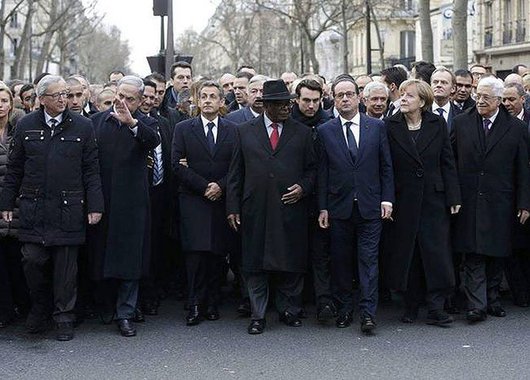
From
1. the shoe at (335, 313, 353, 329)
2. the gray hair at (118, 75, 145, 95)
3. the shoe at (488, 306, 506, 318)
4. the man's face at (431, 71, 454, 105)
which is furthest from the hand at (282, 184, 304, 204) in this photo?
the shoe at (488, 306, 506, 318)

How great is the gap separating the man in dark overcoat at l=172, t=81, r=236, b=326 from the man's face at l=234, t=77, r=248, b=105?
2612 millimetres

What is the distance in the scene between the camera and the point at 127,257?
Result: 9.88m

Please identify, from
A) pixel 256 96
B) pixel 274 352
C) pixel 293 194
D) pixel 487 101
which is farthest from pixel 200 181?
pixel 487 101

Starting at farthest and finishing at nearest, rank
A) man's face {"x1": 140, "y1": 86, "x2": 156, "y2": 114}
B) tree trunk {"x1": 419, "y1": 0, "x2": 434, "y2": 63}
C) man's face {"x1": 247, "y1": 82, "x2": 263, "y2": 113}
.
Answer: tree trunk {"x1": 419, "y1": 0, "x2": 434, "y2": 63}
man's face {"x1": 247, "y1": 82, "x2": 263, "y2": 113}
man's face {"x1": 140, "y1": 86, "x2": 156, "y2": 114}

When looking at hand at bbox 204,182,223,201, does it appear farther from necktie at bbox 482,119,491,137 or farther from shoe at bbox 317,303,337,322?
necktie at bbox 482,119,491,137

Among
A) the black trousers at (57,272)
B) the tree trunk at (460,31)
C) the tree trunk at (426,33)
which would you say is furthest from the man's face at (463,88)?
the tree trunk at (426,33)

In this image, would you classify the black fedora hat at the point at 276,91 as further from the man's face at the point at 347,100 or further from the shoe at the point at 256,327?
the shoe at the point at 256,327

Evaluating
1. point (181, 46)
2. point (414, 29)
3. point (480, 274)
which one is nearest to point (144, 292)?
point (480, 274)

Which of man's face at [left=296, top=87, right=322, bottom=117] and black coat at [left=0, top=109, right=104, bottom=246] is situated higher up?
man's face at [left=296, top=87, right=322, bottom=117]

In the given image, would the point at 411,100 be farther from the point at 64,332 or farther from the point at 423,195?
the point at 64,332

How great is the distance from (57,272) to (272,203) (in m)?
2.19

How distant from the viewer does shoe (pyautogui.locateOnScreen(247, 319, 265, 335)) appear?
9773 mm

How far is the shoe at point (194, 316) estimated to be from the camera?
399 inches

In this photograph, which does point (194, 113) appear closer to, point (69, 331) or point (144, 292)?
point (144, 292)
